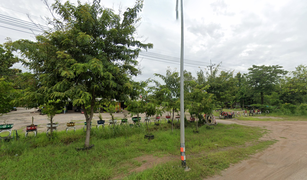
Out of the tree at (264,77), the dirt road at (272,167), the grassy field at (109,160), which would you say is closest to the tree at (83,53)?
the grassy field at (109,160)

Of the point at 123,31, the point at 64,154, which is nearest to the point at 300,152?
the point at 123,31

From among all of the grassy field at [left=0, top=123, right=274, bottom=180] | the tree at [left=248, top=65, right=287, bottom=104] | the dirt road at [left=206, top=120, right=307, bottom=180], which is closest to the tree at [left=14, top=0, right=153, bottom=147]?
the grassy field at [left=0, top=123, right=274, bottom=180]

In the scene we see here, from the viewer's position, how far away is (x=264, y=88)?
27438 millimetres

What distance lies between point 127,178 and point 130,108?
5.90 m

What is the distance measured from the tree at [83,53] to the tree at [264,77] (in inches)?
1176

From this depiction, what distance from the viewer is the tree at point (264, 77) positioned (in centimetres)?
2661

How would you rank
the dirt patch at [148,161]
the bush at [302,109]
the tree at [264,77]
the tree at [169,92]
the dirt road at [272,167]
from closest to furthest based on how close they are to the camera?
the dirt road at [272,167] < the dirt patch at [148,161] < the tree at [169,92] < the bush at [302,109] < the tree at [264,77]

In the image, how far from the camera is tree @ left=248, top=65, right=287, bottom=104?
2661 cm

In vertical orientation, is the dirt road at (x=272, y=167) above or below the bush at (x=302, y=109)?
below

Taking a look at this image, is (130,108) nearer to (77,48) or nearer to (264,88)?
(77,48)

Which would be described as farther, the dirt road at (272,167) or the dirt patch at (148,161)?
the dirt patch at (148,161)

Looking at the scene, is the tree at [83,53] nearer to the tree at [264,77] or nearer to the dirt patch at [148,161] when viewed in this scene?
the dirt patch at [148,161]

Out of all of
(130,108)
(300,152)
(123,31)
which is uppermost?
(123,31)

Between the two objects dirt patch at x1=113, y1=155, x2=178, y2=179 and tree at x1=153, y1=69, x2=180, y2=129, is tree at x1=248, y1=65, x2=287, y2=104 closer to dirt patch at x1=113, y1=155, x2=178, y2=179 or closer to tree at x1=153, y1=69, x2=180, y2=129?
tree at x1=153, y1=69, x2=180, y2=129
